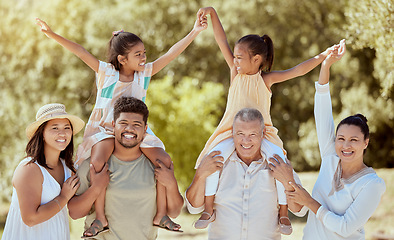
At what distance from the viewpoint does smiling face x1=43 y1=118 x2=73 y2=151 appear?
13.8ft

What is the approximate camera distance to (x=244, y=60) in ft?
15.7

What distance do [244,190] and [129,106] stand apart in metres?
1.09

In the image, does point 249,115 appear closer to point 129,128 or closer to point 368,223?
point 129,128

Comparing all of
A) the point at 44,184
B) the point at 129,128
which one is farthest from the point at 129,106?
the point at 44,184

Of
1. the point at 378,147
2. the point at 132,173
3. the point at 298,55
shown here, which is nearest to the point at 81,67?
the point at 298,55

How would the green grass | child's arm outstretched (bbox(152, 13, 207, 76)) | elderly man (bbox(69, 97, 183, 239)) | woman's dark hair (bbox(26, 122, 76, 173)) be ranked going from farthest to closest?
the green grass < child's arm outstretched (bbox(152, 13, 207, 76)) < elderly man (bbox(69, 97, 183, 239)) < woman's dark hair (bbox(26, 122, 76, 173))

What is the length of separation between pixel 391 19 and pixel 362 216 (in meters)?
3.91

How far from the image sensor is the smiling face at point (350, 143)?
164 inches

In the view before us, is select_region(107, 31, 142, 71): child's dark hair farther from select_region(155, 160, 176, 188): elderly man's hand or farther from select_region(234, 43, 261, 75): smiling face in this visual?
select_region(155, 160, 176, 188): elderly man's hand

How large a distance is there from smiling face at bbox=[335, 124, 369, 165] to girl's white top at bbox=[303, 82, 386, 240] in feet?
0.44

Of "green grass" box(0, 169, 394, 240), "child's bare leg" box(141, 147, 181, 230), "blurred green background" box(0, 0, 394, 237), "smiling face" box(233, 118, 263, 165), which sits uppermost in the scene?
"blurred green background" box(0, 0, 394, 237)

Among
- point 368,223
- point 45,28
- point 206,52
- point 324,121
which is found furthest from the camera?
point 206,52

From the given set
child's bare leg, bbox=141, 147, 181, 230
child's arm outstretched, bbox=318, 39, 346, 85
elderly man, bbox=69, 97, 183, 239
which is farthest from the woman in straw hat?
child's arm outstretched, bbox=318, 39, 346, 85

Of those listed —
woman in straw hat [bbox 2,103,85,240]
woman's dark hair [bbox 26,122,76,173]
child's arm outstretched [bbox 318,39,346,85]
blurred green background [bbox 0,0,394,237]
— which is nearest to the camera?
woman in straw hat [bbox 2,103,85,240]
